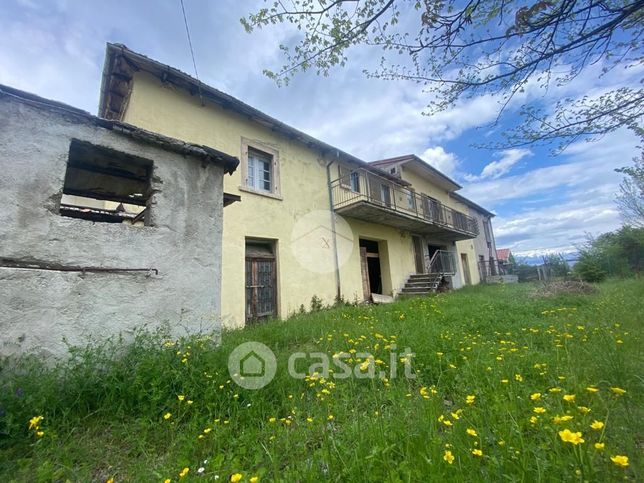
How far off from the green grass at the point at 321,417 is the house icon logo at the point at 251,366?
0.09m

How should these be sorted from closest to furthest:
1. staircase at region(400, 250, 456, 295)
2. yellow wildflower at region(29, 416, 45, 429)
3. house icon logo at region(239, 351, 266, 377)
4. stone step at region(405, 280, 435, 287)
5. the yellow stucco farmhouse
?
yellow wildflower at region(29, 416, 45, 429)
house icon logo at region(239, 351, 266, 377)
the yellow stucco farmhouse
staircase at region(400, 250, 456, 295)
stone step at region(405, 280, 435, 287)

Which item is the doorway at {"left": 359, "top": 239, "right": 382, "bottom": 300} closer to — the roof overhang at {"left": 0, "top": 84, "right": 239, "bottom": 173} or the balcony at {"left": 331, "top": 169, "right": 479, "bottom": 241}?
the balcony at {"left": 331, "top": 169, "right": 479, "bottom": 241}

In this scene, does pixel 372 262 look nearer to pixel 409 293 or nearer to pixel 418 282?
pixel 409 293

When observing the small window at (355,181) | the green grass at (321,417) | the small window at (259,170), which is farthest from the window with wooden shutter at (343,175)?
the green grass at (321,417)

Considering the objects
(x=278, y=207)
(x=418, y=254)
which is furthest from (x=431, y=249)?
(x=278, y=207)

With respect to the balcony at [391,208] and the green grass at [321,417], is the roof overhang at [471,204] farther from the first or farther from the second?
the green grass at [321,417]

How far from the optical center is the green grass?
Result: 158cm

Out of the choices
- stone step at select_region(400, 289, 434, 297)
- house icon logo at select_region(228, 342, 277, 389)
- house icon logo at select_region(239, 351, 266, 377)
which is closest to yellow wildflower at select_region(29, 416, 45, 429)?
house icon logo at select_region(228, 342, 277, 389)

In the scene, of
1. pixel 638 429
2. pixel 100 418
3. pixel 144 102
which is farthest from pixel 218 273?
pixel 144 102

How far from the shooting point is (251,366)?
322 centimetres

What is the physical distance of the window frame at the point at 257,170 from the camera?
7.55m

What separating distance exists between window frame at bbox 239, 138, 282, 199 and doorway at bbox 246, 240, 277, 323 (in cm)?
141

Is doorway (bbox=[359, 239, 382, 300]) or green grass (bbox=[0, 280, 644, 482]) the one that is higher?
doorway (bbox=[359, 239, 382, 300])

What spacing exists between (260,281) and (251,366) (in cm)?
443
